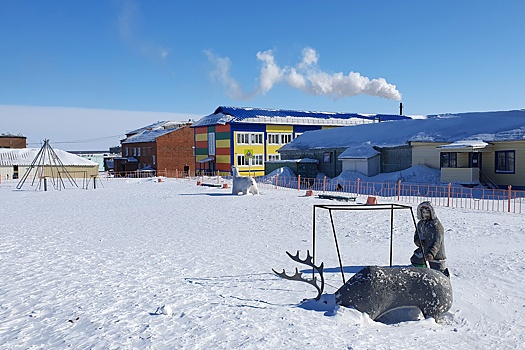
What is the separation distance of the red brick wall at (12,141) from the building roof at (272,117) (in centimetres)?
2846

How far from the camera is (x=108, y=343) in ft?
16.0

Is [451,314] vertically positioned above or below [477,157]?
below

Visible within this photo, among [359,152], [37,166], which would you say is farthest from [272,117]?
[37,166]

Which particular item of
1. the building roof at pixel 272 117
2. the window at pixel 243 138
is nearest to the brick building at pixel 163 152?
the building roof at pixel 272 117

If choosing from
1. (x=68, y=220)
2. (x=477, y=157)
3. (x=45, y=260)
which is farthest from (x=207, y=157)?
(x=45, y=260)

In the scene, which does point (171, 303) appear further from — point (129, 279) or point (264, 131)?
point (264, 131)

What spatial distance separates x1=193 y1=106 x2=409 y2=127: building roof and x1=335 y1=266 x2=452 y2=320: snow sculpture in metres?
39.1

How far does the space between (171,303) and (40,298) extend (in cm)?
198

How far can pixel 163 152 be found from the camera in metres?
54.0

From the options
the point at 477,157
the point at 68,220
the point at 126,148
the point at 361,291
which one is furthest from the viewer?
the point at 126,148

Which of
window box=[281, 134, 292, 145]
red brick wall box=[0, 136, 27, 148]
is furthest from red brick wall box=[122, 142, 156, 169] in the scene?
window box=[281, 134, 292, 145]

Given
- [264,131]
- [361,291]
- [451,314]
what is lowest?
[451,314]

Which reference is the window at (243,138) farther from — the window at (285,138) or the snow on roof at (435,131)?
the snow on roof at (435,131)

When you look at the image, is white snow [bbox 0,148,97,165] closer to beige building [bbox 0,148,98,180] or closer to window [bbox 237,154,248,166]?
beige building [bbox 0,148,98,180]
